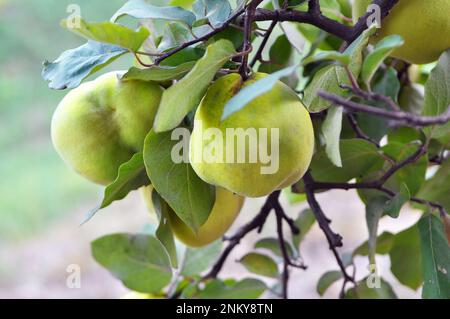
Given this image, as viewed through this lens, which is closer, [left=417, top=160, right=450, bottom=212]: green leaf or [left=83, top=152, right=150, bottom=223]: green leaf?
[left=83, top=152, right=150, bottom=223]: green leaf

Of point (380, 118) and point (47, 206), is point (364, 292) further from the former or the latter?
point (47, 206)

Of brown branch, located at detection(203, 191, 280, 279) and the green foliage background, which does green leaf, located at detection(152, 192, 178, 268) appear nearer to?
brown branch, located at detection(203, 191, 280, 279)

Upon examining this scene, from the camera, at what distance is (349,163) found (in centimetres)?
43

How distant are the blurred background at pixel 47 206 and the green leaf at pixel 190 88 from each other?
75 cm

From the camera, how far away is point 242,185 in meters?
0.30

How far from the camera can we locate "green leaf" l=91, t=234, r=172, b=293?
49 cm

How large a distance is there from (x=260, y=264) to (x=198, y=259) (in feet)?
0.17

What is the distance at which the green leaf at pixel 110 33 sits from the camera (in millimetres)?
274

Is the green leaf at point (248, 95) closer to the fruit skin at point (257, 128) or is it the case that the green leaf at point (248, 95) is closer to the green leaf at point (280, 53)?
the fruit skin at point (257, 128)

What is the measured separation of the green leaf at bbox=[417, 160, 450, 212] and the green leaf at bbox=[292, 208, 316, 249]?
0.35ft

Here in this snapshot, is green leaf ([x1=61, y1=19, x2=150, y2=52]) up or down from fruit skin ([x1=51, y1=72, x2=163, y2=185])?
up

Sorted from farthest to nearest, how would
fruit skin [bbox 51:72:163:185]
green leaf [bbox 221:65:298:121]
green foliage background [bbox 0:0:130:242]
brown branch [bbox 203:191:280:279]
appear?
green foliage background [bbox 0:0:130:242] < brown branch [bbox 203:191:280:279] < fruit skin [bbox 51:72:163:185] < green leaf [bbox 221:65:298:121]

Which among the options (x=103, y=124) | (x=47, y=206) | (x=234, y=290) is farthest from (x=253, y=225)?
(x=47, y=206)

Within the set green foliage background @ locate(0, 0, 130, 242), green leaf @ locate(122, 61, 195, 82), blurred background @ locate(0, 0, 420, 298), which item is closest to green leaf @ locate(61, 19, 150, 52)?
green leaf @ locate(122, 61, 195, 82)
